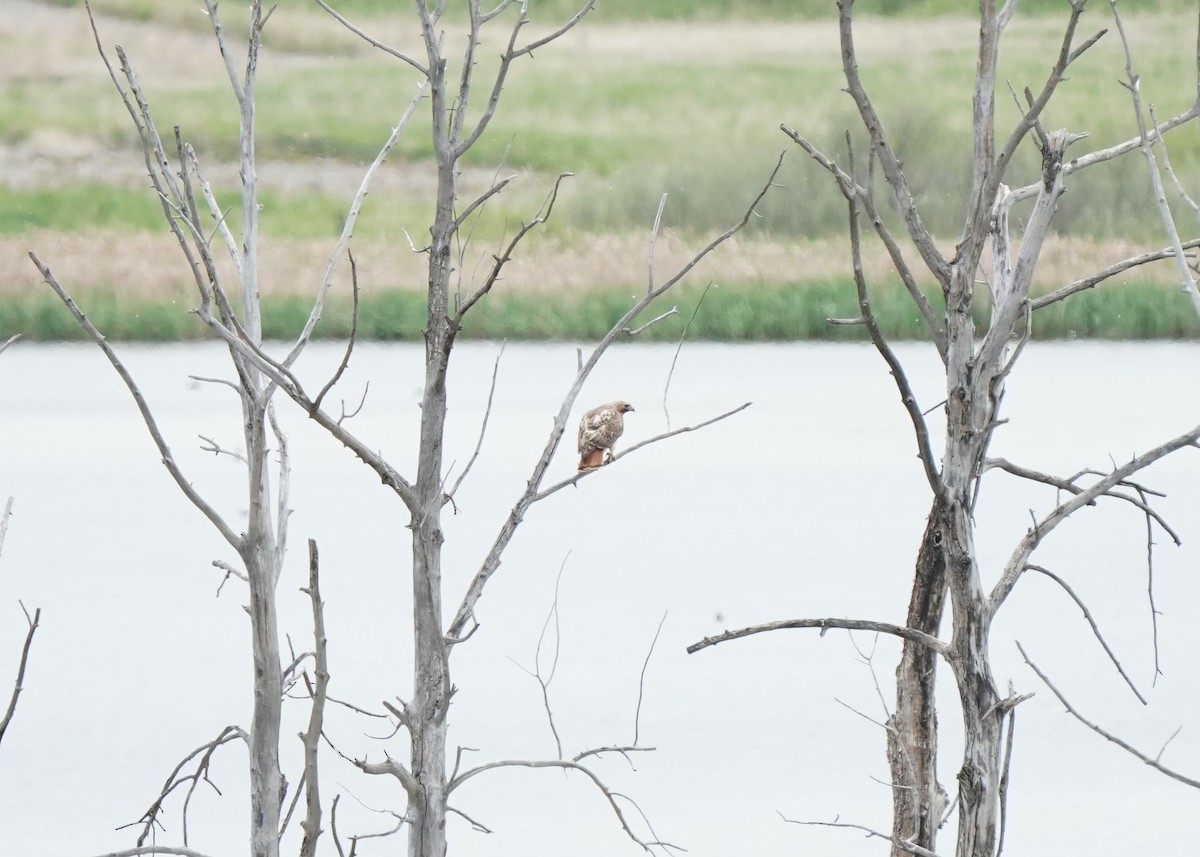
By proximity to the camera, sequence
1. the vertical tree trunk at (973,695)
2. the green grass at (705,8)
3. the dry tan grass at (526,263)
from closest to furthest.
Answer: the vertical tree trunk at (973,695)
the dry tan grass at (526,263)
the green grass at (705,8)

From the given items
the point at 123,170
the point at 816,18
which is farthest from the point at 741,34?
the point at 123,170

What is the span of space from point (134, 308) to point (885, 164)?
9.48 m

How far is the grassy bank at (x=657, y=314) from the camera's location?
998 cm

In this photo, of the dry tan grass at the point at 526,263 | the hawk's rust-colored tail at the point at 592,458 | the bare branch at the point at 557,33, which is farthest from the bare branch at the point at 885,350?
the dry tan grass at the point at 526,263

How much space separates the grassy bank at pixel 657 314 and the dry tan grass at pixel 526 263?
17.3 inches

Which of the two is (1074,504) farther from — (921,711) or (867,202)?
(921,711)

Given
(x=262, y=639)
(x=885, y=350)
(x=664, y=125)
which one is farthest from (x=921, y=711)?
(x=664, y=125)

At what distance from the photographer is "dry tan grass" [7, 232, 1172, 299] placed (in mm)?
11086

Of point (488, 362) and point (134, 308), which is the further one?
point (134, 308)

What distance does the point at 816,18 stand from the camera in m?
18.3

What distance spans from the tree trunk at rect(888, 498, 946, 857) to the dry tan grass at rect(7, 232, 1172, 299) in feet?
27.2

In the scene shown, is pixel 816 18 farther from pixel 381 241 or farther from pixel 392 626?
pixel 392 626

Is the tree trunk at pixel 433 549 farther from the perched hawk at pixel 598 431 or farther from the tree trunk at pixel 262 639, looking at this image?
the perched hawk at pixel 598 431

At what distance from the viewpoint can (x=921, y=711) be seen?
7.19 feet
